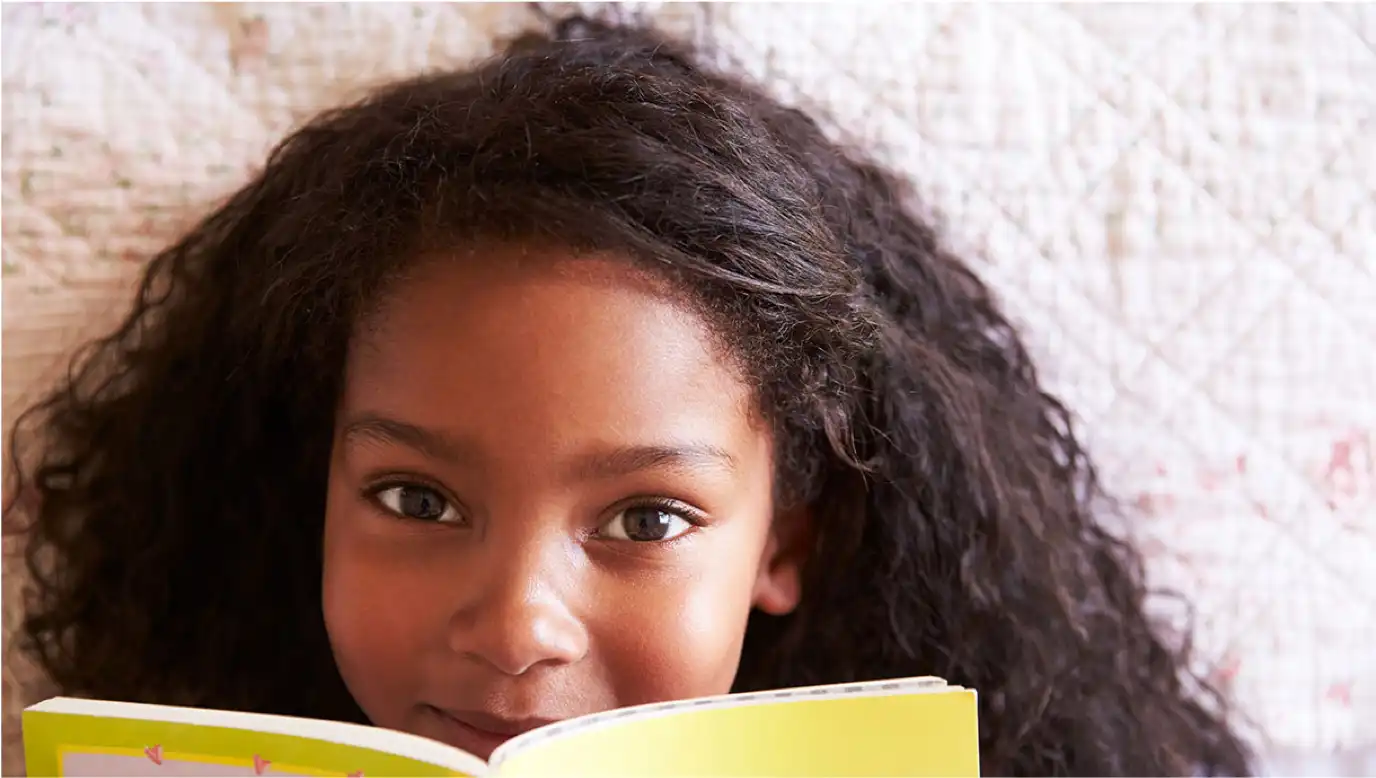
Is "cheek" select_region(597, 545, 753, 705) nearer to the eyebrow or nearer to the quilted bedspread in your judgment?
the eyebrow

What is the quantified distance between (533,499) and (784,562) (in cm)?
23

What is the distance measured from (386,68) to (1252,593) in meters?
0.76

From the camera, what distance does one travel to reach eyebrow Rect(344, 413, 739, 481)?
0.70m

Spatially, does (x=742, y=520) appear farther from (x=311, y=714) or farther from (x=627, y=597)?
(x=311, y=714)

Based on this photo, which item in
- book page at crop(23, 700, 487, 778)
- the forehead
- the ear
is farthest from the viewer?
the ear

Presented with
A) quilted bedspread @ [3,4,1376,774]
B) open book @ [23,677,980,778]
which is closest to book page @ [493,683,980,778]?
open book @ [23,677,980,778]

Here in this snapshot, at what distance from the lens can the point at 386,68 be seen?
92 cm

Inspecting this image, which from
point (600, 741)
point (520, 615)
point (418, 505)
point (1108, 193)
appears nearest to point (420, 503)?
point (418, 505)

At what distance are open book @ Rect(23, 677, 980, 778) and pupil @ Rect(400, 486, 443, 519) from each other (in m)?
0.17

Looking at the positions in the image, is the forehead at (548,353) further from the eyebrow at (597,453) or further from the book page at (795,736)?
the book page at (795,736)

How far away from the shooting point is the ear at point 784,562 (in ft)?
2.75

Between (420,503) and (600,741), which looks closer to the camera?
(600,741)

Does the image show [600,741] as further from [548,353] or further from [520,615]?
[548,353]

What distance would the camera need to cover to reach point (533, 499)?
701 millimetres
